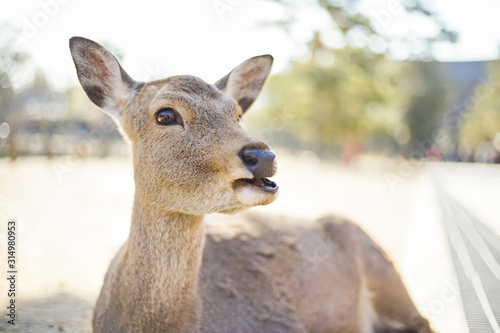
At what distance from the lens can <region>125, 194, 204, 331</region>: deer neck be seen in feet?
10.4

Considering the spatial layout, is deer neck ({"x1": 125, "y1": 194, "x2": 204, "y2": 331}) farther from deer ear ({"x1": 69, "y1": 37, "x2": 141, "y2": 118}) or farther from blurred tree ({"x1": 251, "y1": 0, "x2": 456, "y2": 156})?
blurred tree ({"x1": 251, "y1": 0, "x2": 456, "y2": 156})

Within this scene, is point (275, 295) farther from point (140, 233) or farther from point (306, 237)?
point (140, 233)

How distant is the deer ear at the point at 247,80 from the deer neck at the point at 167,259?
1.42m

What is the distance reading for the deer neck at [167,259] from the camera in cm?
316

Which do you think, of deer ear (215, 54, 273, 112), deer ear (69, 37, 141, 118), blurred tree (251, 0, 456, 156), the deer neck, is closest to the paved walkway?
the deer neck

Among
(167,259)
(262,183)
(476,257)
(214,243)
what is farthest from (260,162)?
(476,257)

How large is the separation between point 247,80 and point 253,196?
179cm

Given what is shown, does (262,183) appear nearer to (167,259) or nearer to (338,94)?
(167,259)

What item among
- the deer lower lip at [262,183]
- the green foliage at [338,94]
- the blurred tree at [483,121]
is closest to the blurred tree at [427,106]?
the blurred tree at [483,121]

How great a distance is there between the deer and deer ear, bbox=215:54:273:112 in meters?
0.01

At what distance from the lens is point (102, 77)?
3.72 metres

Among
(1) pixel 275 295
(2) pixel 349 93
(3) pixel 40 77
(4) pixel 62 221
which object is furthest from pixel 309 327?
(2) pixel 349 93

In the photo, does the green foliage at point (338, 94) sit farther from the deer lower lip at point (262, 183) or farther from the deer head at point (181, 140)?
the deer lower lip at point (262, 183)

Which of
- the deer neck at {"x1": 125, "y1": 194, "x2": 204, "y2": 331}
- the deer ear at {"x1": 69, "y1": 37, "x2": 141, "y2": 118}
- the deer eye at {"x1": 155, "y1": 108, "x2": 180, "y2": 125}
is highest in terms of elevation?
the deer ear at {"x1": 69, "y1": 37, "x2": 141, "y2": 118}
